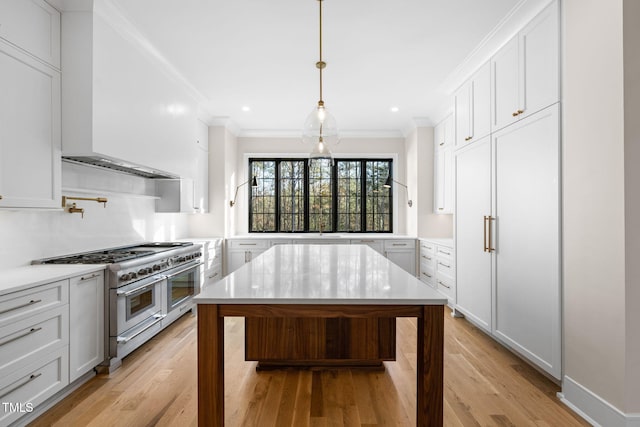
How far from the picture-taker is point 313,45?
3.01m

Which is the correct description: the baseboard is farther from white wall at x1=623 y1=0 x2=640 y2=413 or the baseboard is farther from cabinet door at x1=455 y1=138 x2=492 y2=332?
cabinet door at x1=455 y1=138 x2=492 y2=332

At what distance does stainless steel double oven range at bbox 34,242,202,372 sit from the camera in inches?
99.9

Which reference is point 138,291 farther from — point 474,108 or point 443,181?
point 443,181

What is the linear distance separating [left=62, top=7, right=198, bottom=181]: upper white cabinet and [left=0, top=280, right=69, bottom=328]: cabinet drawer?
3.13 ft

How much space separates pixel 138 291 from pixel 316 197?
3627mm

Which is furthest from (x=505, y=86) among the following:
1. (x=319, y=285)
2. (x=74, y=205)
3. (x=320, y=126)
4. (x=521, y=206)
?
(x=74, y=205)

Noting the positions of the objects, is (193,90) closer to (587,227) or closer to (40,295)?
(40,295)

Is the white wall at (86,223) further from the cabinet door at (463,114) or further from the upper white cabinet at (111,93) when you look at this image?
the cabinet door at (463,114)

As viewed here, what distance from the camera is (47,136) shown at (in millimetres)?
2334

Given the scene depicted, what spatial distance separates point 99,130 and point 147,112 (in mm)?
712

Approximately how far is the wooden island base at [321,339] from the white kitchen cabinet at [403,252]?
286 cm

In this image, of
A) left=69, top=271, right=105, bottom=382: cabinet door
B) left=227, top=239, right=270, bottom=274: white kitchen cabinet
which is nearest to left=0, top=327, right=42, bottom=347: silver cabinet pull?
left=69, top=271, right=105, bottom=382: cabinet door

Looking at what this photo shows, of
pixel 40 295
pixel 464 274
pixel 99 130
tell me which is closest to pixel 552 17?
pixel 464 274

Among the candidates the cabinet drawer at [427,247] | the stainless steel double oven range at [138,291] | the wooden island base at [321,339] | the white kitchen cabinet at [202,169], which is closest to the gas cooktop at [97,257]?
the stainless steel double oven range at [138,291]
